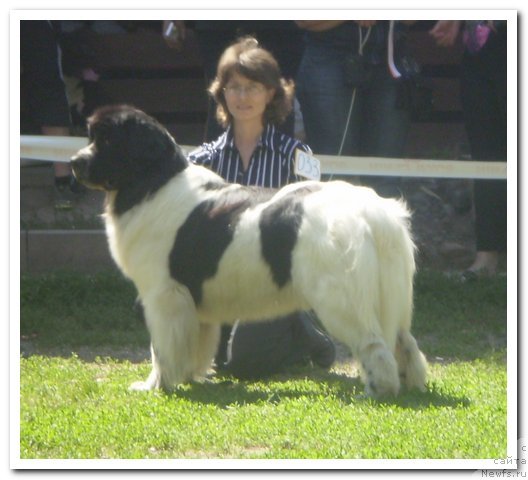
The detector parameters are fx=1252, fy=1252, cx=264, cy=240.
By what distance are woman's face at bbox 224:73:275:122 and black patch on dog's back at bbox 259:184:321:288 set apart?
1149mm

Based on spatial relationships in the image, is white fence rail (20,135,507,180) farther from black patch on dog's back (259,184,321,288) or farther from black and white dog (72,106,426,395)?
black patch on dog's back (259,184,321,288)

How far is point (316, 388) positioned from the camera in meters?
7.16

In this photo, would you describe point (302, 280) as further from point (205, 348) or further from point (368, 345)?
point (205, 348)

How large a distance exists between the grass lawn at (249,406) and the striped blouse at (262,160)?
1.21 meters

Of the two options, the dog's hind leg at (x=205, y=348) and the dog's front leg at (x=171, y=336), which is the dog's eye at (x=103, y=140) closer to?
the dog's front leg at (x=171, y=336)

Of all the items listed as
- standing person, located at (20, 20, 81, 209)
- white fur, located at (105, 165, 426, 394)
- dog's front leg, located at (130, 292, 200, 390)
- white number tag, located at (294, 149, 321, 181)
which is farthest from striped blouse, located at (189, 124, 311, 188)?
standing person, located at (20, 20, 81, 209)

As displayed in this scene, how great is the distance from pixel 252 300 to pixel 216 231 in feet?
1.40

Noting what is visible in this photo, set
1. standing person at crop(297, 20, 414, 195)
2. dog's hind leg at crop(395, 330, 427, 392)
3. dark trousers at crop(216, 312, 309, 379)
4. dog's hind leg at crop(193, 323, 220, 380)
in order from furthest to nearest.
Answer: standing person at crop(297, 20, 414, 195) < dark trousers at crop(216, 312, 309, 379) < dog's hind leg at crop(193, 323, 220, 380) < dog's hind leg at crop(395, 330, 427, 392)

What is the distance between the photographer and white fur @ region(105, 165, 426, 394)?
253 inches

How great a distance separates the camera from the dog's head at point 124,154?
692cm

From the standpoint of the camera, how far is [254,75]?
7605mm
